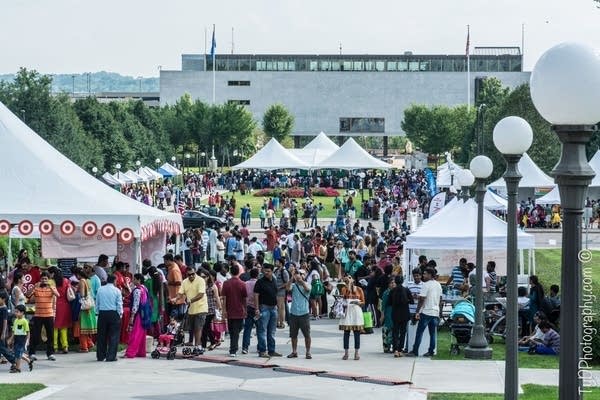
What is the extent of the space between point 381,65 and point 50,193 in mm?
123004

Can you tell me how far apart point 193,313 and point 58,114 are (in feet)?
174

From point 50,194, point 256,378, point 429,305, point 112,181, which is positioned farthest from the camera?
point 112,181

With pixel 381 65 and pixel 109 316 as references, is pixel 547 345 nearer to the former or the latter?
pixel 109 316

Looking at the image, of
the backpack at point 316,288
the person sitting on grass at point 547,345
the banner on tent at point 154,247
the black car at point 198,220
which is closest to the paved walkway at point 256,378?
the person sitting on grass at point 547,345

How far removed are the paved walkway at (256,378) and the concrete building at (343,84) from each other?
4776 inches

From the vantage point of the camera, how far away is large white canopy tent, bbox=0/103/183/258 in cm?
2169

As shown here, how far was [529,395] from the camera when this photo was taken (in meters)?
16.1

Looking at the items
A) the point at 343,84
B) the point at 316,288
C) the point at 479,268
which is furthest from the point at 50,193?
the point at 343,84

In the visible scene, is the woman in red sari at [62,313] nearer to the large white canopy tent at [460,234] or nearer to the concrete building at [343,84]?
the large white canopy tent at [460,234]

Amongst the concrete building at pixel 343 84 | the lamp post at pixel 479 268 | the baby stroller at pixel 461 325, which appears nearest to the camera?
the lamp post at pixel 479 268

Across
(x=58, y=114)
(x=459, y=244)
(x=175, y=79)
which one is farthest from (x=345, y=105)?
(x=459, y=244)

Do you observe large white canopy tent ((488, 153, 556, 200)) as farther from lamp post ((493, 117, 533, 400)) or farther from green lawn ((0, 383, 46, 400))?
lamp post ((493, 117, 533, 400))

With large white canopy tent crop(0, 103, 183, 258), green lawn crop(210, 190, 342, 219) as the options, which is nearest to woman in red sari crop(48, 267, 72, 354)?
large white canopy tent crop(0, 103, 183, 258)

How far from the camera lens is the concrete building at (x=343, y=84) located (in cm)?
14150
